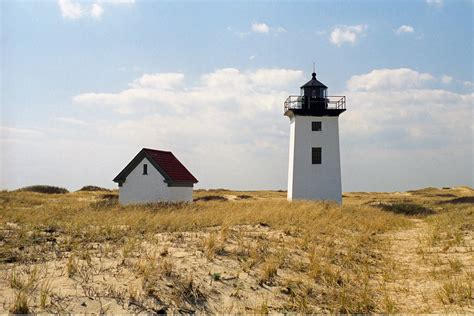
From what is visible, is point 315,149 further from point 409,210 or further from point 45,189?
point 45,189

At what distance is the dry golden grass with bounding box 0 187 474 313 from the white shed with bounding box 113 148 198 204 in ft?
35.5

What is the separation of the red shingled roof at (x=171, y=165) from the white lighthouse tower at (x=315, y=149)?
7.21 m

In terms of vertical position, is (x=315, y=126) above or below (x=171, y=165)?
above

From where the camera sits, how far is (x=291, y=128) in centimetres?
2973

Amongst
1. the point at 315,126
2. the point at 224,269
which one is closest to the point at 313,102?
the point at 315,126

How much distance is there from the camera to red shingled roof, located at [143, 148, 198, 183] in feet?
82.8

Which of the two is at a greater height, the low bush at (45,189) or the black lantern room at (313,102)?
the black lantern room at (313,102)

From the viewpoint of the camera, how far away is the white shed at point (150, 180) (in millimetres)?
25047

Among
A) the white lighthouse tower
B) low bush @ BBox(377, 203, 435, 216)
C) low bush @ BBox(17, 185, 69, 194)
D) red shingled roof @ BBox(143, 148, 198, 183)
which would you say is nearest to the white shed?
red shingled roof @ BBox(143, 148, 198, 183)

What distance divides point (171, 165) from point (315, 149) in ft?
32.3

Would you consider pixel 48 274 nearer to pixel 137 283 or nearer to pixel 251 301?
pixel 137 283

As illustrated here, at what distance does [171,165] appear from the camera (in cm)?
2633

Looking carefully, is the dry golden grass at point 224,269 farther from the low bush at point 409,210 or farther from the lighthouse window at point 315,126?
the lighthouse window at point 315,126

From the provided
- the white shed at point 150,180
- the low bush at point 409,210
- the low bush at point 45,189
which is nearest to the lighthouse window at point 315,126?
the low bush at point 409,210
